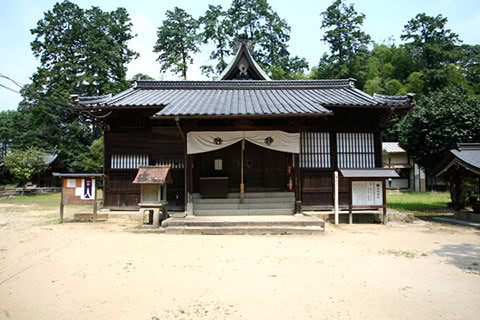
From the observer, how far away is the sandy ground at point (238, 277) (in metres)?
3.57

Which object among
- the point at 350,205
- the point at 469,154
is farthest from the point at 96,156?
the point at 469,154

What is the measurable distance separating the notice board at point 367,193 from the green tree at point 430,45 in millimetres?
30951

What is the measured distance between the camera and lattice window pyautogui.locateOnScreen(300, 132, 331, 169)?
1151 centimetres

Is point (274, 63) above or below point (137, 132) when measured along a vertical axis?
above

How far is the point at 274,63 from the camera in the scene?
38562mm

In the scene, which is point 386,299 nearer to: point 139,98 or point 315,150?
point 315,150

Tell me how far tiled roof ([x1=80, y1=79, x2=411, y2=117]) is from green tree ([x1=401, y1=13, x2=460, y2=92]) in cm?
2816

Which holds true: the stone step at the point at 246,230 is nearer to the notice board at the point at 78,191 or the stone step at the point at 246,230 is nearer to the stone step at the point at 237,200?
the stone step at the point at 237,200

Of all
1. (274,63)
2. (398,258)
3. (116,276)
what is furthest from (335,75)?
(116,276)

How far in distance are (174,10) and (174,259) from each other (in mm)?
41495

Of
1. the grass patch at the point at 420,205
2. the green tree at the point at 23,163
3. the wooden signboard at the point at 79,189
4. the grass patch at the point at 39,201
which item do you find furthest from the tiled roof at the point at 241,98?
the green tree at the point at 23,163

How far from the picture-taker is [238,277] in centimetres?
471

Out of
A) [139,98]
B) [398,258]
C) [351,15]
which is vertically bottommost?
[398,258]

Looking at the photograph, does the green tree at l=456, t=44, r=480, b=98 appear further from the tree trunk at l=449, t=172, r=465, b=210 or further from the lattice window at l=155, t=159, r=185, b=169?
the lattice window at l=155, t=159, r=185, b=169
